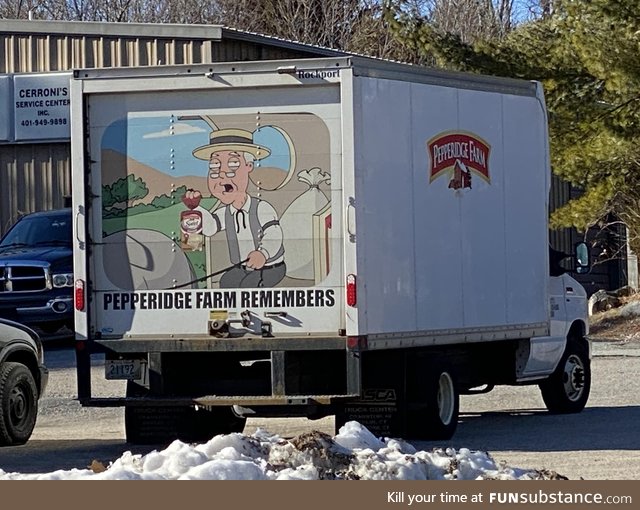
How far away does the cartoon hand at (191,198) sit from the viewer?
12.2 meters

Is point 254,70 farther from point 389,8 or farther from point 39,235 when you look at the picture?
point 389,8

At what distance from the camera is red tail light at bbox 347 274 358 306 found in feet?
38.5

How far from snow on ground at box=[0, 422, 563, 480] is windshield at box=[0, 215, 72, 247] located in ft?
48.1

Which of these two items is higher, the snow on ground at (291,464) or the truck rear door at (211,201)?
the truck rear door at (211,201)

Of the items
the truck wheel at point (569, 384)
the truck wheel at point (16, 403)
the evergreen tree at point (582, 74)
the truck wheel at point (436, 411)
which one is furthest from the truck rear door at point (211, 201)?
the evergreen tree at point (582, 74)

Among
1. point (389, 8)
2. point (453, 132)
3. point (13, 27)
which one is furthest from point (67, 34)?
point (453, 132)

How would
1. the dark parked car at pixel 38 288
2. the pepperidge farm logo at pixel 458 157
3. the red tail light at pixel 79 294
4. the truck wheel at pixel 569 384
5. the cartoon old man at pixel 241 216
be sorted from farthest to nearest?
the dark parked car at pixel 38 288, the truck wheel at pixel 569 384, the pepperidge farm logo at pixel 458 157, the red tail light at pixel 79 294, the cartoon old man at pixel 241 216

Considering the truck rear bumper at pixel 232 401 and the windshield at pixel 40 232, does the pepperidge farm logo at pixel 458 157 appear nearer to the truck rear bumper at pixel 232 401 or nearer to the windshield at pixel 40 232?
the truck rear bumper at pixel 232 401

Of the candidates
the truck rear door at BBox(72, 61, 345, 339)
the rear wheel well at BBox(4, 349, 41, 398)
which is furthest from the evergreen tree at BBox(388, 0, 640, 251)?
the rear wheel well at BBox(4, 349, 41, 398)

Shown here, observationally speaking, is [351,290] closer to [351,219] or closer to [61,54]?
[351,219]

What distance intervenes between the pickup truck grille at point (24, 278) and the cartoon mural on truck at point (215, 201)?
33.0 feet

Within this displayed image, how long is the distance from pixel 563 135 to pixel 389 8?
14.4 ft

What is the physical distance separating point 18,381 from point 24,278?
31.1 feet

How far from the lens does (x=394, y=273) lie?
12.2m
